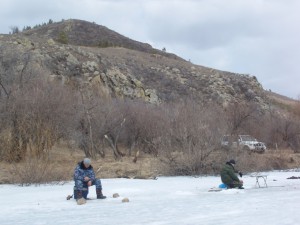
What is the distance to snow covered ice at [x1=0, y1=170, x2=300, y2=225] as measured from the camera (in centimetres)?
1142

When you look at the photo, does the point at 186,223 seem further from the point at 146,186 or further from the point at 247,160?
the point at 247,160

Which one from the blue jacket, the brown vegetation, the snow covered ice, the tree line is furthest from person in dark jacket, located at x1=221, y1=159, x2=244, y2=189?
the tree line

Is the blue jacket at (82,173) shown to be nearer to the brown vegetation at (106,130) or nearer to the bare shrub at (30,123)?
the brown vegetation at (106,130)

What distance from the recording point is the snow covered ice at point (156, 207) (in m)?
11.4

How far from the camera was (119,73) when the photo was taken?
215 ft

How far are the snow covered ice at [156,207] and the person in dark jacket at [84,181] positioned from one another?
1.20 feet

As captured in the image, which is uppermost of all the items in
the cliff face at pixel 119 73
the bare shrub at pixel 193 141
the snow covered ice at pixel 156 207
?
the cliff face at pixel 119 73

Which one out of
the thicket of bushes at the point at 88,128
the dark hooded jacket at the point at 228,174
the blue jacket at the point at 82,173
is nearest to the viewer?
the blue jacket at the point at 82,173

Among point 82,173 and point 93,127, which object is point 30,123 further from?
point 82,173

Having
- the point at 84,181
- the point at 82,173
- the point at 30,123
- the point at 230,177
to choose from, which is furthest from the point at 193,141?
the point at 84,181

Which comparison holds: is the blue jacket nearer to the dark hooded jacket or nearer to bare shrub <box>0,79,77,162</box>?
the dark hooded jacket

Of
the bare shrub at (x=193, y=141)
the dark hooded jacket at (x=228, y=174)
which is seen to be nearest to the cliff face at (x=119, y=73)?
the bare shrub at (x=193, y=141)

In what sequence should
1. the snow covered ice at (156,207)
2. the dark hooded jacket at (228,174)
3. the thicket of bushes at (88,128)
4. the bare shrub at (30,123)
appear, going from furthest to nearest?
the bare shrub at (30,123), the thicket of bushes at (88,128), the dark hooded jacket at (228,174), the snow covered ice at (156,207)

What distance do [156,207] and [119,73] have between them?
52.5m
